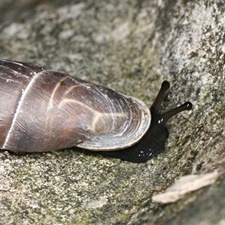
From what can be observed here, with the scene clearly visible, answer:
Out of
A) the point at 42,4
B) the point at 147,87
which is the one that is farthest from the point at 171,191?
the point at 42,4

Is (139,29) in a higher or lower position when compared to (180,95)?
higher

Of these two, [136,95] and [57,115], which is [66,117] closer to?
[57,115]

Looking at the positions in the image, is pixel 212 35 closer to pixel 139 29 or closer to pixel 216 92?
pixel 216 92

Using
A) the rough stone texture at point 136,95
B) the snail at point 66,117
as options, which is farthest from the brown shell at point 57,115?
the rough stone texture at point 136,95

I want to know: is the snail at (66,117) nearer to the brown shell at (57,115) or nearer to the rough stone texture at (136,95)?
the brown shell at (57,115)

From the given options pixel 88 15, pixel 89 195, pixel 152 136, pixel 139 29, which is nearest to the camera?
pixel 89 195

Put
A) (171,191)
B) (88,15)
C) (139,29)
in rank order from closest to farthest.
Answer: (171,191)
(139,29)
(88,15)

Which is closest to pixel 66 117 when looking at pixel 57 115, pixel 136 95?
pixel 57 115
